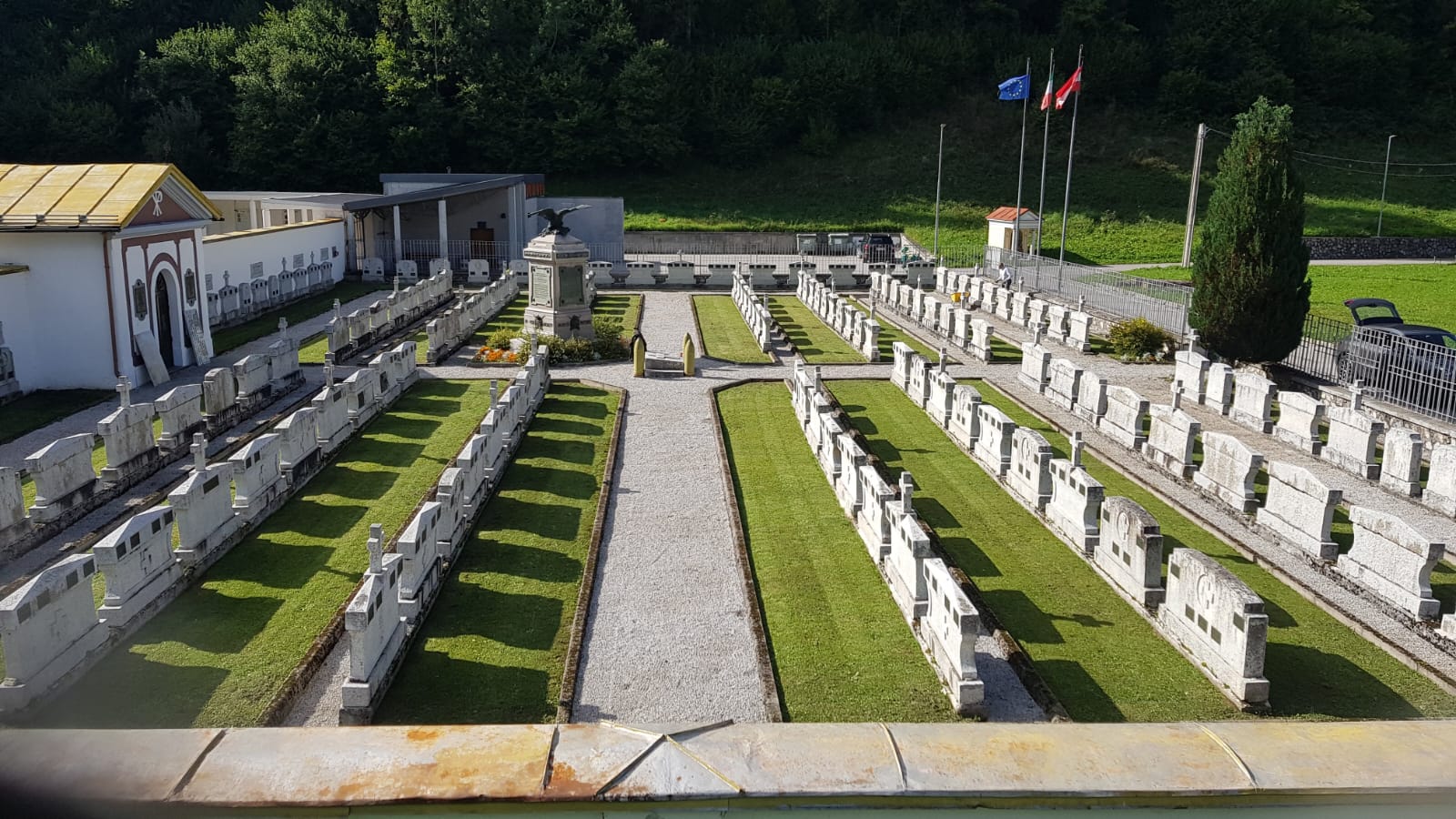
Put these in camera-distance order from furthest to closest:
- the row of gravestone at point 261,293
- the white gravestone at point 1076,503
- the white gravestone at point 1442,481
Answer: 1. the row of gravestone at point 261,293
2. the white gravestone at point 1442,481
3. the white gravestone at point 1076,503

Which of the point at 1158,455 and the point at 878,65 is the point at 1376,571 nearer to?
the point at 1158,455

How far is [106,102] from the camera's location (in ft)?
222

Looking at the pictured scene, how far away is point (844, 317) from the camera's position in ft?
99.3

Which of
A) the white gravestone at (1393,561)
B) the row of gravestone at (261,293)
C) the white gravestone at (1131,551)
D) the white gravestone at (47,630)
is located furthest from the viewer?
the row of gravestone at (261,293)

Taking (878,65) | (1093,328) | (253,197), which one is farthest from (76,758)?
(878,65)

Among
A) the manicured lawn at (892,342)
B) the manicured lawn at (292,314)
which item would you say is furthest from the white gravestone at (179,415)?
the manicured lawn at (892,342)

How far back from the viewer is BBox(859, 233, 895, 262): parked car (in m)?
50.6

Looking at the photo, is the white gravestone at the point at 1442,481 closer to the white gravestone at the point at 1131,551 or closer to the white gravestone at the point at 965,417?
the white gravestone at the point at 1131,551

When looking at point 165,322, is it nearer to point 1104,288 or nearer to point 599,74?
point 1104,288

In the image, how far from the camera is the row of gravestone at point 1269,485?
11031mm

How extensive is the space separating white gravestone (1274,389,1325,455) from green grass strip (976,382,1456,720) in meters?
6.24

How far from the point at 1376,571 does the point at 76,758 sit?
12192mm

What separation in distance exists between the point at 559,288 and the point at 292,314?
11.3 m

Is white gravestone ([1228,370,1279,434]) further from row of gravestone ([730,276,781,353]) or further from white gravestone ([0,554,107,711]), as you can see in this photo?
white gravestone ([0,554,107,711])
